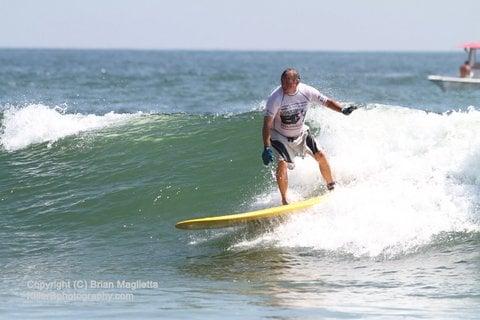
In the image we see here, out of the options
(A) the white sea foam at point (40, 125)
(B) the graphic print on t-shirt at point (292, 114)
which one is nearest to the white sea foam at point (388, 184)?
(B) the graphic print on t-shirt at point (292, 114)

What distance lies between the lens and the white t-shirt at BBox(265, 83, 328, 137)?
10391 mm

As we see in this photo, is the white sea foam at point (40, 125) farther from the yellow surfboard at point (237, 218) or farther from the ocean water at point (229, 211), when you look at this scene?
the yellow surfboard at point (237, 218)

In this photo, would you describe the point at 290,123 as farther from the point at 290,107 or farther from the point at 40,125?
the point at 40,125

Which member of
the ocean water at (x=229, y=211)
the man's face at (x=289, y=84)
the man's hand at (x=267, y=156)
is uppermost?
the man's face at (x=289, y=84)

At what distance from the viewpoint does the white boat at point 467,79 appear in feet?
105

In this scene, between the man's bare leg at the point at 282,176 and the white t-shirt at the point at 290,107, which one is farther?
the man's bare leg at the point at 282,176

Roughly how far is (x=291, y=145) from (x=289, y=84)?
718mm

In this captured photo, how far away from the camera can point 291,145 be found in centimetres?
1067

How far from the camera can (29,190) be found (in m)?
13.6

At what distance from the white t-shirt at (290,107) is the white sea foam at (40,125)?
20.0 ft

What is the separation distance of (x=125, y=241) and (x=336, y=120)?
155 inches

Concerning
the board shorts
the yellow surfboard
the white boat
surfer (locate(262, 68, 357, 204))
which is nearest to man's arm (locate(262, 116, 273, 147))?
surfer (locate(262, 68, 357, 204))

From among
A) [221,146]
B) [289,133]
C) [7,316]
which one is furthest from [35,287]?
[221,146]

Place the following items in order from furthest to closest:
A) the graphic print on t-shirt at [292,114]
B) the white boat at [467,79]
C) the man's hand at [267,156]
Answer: the white boat at [467,79] < the graphic print on t-shirt at [292,114] < the man's hand at [267,156]
